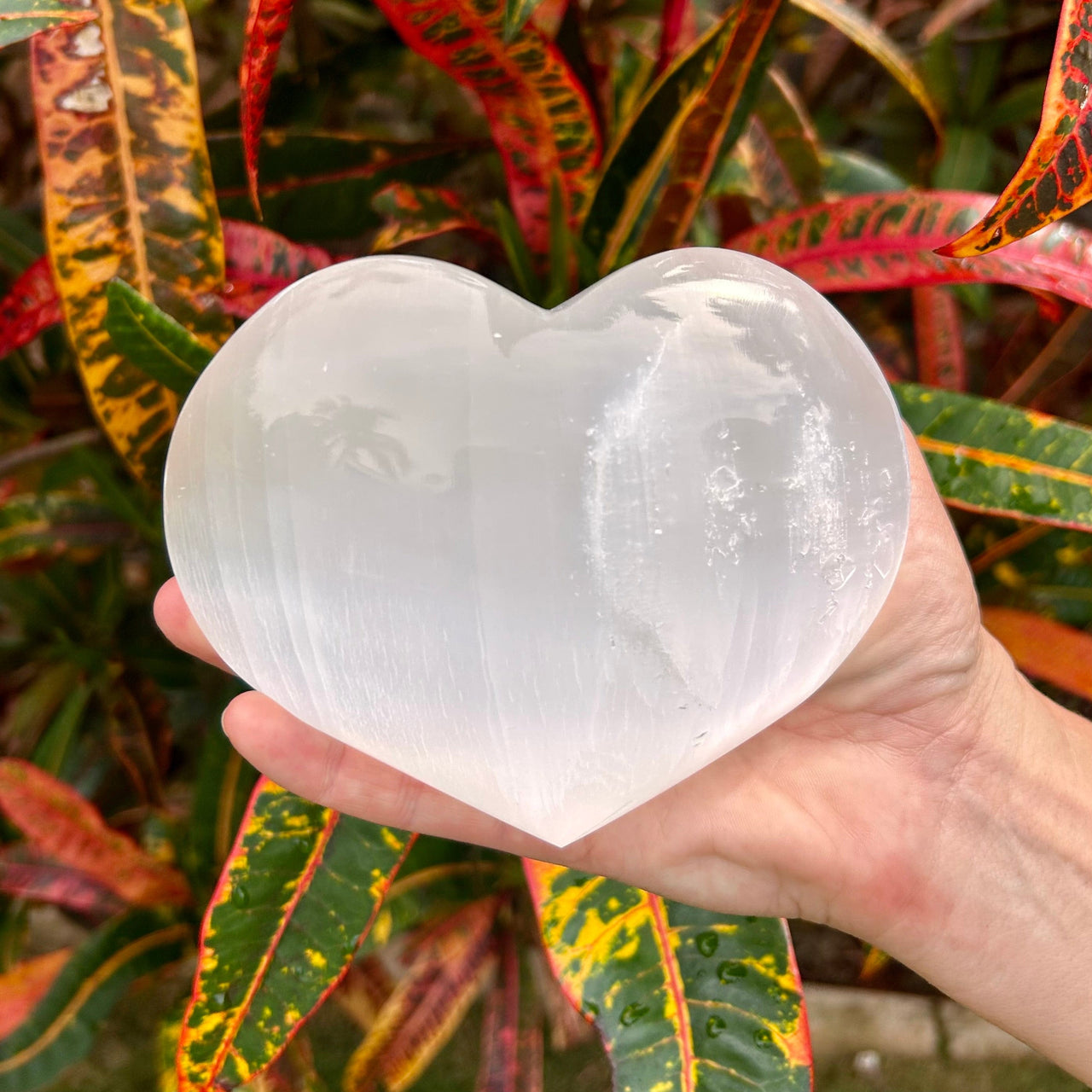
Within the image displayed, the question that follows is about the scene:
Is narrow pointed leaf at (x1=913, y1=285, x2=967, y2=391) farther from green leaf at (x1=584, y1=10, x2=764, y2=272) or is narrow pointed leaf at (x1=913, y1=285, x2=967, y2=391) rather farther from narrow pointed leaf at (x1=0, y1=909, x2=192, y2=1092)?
narrow pointed leaf at (x1=0, y1=909, x2=192, y2=1092)

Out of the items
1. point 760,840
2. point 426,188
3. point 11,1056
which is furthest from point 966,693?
point 11,1056

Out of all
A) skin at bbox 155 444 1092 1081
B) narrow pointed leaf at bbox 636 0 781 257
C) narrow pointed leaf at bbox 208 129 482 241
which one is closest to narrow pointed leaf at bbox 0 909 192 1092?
skin at bbox 155 444 1092 1081

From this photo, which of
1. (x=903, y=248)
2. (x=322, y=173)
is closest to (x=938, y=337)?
(x=903, y=248)

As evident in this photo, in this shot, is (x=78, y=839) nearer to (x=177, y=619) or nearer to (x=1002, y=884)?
(x=177, y=619)

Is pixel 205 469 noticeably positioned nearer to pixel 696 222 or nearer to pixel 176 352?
pixel 176 352

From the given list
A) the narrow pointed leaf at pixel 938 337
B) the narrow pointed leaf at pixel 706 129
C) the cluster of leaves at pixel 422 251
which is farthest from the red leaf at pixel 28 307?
the narrow pointed leaf at pixel 938 337
